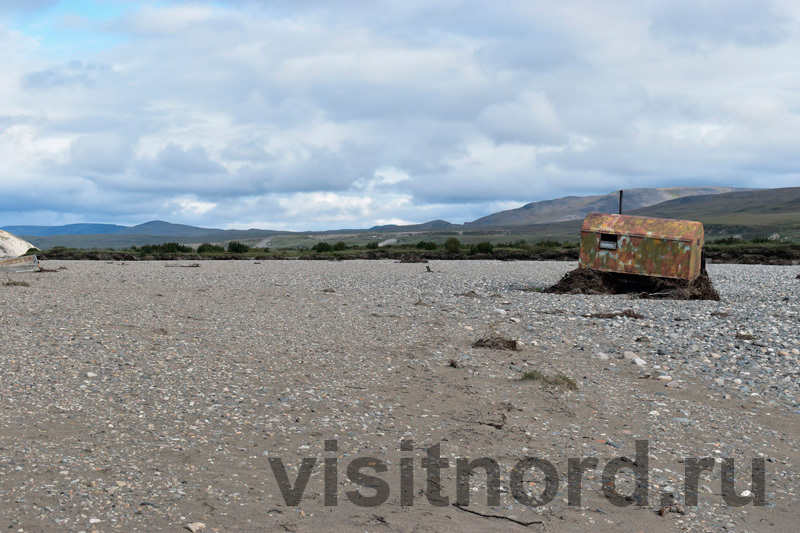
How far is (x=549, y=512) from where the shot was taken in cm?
511

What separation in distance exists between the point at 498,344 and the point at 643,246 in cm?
948

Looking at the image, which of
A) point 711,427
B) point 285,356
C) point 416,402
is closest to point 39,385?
point 285,356

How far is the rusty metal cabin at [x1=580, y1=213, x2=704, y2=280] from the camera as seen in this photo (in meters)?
18.2

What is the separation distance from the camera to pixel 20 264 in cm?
2484

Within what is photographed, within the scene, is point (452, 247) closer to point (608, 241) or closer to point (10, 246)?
point (10, 246)

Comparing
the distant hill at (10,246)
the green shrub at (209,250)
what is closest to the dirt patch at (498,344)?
the distant hill at (10,246)

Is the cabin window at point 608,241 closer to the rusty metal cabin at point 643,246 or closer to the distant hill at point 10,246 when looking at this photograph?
the rusty metal cabin at point 643,246

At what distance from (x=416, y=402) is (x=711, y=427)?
10.5ft

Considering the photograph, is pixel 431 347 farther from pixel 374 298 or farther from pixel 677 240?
pixel 677 240

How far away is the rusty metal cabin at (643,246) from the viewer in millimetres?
18250

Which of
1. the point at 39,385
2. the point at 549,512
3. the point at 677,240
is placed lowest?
the point at 549,512

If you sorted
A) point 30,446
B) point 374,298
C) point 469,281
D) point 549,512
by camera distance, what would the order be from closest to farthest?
point 549,512 < point 30,446 < point 374,298 < point 469,281

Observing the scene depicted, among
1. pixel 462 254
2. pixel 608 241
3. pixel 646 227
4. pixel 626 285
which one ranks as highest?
pixel 646 227

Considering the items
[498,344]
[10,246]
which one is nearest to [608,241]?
[498,344]
